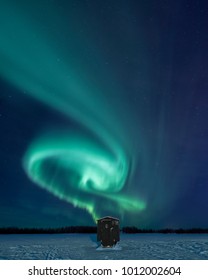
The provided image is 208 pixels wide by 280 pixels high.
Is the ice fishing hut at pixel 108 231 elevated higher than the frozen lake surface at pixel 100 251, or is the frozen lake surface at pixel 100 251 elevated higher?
the ice fishing hut at pixel 108 231

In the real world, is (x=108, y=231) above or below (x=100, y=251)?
above

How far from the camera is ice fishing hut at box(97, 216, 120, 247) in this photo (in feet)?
95.5

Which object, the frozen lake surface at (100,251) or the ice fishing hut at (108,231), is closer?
the frozen lake surface at (100,251)

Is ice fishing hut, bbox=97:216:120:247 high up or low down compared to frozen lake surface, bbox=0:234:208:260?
up

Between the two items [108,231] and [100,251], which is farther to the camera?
[108,231]

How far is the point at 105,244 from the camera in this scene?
28938 mm

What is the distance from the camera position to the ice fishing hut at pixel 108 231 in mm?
29094

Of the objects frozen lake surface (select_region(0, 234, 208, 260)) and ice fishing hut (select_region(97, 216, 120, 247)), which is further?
ice fishing hut (select_region(97, 216, 120, 247))

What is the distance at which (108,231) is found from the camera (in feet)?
96.9
